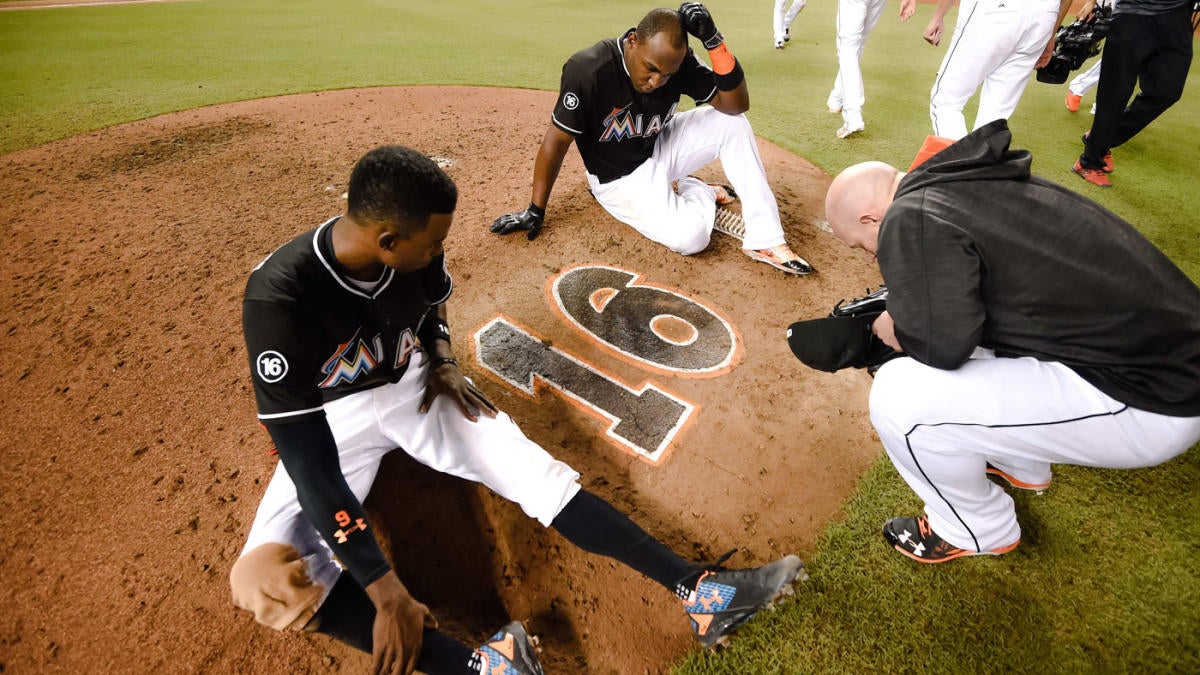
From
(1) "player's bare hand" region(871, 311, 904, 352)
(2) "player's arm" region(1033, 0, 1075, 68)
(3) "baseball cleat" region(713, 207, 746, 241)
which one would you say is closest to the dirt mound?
(3) "baseball cleat" region(713, 207, 746, 241)

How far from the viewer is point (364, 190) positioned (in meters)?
1.69

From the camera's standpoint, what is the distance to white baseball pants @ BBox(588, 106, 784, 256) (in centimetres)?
393

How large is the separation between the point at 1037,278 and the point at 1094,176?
16.3 ft

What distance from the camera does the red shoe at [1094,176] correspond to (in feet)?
16.4

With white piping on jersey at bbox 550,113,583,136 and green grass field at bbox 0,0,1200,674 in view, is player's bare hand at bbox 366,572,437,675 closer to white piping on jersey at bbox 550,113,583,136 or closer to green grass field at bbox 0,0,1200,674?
green grass field at bbox 0,0,1200,674

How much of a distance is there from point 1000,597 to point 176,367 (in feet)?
14.0

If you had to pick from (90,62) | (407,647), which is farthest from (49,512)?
(90,62)

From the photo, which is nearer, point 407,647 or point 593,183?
point 407,647

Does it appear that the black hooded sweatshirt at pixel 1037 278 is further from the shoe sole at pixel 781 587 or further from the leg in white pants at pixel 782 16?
the leg in white pants at pixel 782 16

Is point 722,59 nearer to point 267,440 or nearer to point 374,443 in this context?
point 374,443

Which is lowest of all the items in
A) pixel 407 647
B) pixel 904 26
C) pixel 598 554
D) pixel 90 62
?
pixel 90 62

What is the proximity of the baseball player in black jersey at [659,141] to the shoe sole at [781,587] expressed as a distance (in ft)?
7.54

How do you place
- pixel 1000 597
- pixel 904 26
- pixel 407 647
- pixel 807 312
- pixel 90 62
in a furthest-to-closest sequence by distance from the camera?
pixel 904 26, pixel 90 62, pixel 807 312, pixel 1000 597, pixel 407 647

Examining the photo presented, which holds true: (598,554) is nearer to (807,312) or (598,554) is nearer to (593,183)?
(807,312)
